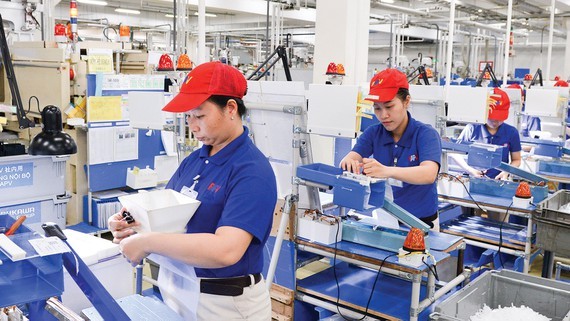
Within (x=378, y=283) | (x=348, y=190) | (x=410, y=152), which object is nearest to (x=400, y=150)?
(x=410, y=152)

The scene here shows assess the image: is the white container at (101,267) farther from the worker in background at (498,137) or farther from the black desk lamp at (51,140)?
the worker in background at (498,137)

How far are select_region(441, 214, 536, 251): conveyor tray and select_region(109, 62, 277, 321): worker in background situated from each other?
243cm

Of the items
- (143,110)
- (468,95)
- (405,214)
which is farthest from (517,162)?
(143,110)

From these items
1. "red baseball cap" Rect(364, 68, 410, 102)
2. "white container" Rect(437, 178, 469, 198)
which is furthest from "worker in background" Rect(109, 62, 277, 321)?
"white container" Rect(437, 178, 469, 198)

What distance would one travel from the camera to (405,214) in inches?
95.0

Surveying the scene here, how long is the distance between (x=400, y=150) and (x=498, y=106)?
1728 millimetres

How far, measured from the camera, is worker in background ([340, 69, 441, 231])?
8.21ft

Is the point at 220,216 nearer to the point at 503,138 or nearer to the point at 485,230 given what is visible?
the point at 485,230

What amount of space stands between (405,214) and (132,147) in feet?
10.9

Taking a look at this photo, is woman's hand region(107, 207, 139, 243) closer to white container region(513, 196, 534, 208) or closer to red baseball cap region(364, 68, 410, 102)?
red baseball cap region(364, 68, 410, 102)

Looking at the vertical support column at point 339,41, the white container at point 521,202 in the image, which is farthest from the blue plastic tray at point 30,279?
the vertical support column at point 339,41

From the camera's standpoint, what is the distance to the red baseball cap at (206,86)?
4.91ft

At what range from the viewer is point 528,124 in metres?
5.93

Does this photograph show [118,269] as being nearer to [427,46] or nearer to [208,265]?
[208,265]
